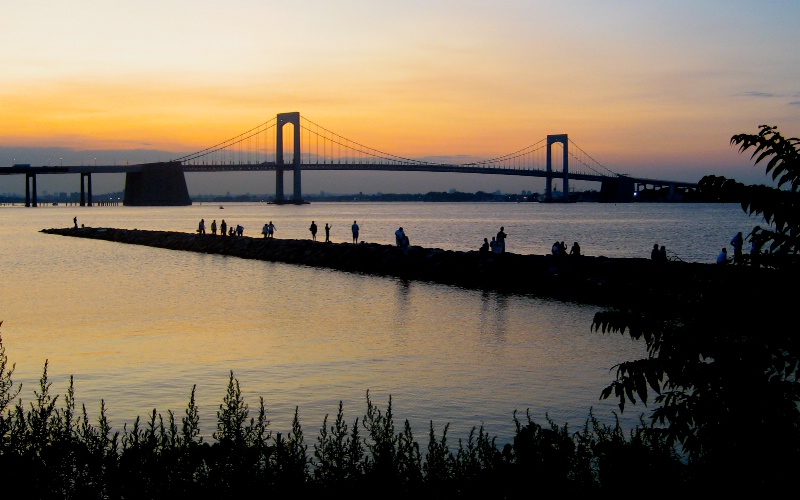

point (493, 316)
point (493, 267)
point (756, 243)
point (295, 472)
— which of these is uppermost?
point (756, 243)

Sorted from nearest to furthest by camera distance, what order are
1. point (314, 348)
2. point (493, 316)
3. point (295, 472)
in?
point (295, 472), point (314, 348), point (493, 316)

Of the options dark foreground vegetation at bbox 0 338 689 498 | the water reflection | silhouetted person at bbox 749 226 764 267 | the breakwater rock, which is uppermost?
silhouetted person at bbox 749 226 764 267

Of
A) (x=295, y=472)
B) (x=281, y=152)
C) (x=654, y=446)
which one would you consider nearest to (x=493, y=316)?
(x=654, y=446)

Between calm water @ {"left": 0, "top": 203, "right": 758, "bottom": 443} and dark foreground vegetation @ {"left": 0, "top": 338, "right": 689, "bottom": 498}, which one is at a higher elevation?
dark foreground vegetation @ {"left": 0, "top": 338, "right": 689, "bottom": 498}

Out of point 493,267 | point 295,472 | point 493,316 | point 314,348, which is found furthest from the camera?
point 493,267

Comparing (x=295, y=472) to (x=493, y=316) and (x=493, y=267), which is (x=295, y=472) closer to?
(x=493, y=316)

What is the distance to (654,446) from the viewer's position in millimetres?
4195

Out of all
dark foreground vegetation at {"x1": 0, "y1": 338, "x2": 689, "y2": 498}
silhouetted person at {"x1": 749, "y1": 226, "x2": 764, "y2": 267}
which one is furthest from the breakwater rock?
silhouetted person at {"x1": 749, "y1": 226, "x2": 764, "y2": 267}

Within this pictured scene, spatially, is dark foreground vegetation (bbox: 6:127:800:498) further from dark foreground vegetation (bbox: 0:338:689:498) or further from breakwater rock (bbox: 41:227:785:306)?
breakwater rock (bbox: 41:227:785:306)

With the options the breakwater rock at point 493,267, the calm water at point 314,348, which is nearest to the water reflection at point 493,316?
the calm water at point 314,348

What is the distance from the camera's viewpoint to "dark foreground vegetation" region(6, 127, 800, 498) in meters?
3.47

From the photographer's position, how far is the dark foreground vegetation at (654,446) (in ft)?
11.4

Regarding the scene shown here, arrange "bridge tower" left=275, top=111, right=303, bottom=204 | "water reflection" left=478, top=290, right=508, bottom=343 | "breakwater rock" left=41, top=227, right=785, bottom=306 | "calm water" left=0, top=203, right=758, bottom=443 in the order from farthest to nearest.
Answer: "bridge tower" left=275, top=111, right=303, bottom=204
"breakwater rock" left=41, top=227, right=785, bottom=306
"water reflection" left=478, top=290, right=508, bottom=343
"calm water" left=0, top=203, right=758, bottom=443

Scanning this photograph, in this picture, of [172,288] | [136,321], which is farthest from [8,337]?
[172,288]
